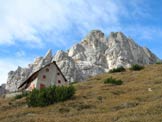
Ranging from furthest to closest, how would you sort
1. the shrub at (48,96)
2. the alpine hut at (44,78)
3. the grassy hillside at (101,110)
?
the alpine hut at (44,78) → the shrub at (48,96) → the grassy hillside at (101,110)

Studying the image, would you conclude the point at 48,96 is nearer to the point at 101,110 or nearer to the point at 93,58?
the point at 101,110

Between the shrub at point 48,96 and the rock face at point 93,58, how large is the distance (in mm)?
92827

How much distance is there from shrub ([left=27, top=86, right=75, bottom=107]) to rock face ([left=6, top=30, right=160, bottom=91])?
305 ft

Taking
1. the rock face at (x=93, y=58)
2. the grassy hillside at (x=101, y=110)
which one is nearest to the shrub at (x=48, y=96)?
the grassy hillside at (x=101, y=110)

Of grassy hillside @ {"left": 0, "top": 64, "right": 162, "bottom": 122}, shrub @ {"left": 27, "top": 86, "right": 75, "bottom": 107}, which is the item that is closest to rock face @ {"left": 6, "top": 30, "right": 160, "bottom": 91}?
shrub @ {"left": 27, "top": 86, "right": 75, "bottom": 107}

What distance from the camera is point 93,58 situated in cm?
14862

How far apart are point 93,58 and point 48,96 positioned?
382 feet

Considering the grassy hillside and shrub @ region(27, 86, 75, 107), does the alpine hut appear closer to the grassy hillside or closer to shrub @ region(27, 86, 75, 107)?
the grassy hillside

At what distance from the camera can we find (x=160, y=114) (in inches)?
798

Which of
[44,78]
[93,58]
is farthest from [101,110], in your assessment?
[93,58]

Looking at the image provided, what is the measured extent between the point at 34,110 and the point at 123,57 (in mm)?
120717

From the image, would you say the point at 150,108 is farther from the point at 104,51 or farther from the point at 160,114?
the point at 104,51

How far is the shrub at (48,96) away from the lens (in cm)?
3161

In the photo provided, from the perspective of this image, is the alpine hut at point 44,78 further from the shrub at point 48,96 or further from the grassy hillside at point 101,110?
the shrub at point 48,96
